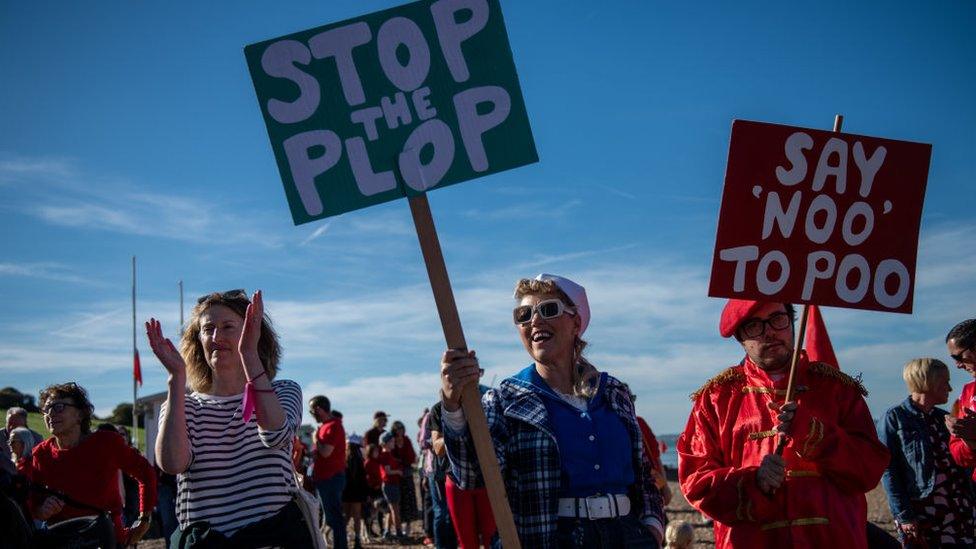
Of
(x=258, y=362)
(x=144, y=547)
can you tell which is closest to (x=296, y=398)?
(x=258, y=362)

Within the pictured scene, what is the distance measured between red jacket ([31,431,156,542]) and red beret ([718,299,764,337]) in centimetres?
401

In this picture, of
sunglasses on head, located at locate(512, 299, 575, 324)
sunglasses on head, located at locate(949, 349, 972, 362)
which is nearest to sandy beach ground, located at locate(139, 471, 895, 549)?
sunglasses on head, located at locate(949, 349, 972, 362)

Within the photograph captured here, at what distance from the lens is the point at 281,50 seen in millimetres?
3957

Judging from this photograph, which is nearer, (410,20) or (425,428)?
(410,20)

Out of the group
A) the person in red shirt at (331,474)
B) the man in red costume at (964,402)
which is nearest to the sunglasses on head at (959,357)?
the man in red costume at (964,402)

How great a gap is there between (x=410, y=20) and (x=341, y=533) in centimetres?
919

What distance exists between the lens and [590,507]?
392cm

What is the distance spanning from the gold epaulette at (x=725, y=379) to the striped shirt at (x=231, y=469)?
2.00 meters

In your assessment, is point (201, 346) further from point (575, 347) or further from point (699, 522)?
point (699, 522)

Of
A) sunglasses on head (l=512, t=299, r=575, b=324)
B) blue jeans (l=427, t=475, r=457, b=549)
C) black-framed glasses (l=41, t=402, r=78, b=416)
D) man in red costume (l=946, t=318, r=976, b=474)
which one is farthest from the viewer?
blue jeans (l=427, t=475, r=457, b=549)

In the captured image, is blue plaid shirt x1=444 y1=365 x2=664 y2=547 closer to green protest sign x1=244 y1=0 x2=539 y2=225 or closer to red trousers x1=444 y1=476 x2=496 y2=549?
green protest sign x1=244 y1=0 x2=539 y2=225

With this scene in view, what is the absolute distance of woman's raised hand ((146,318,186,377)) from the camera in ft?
13.4

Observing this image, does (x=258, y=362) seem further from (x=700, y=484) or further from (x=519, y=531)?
(x=700, y=484)

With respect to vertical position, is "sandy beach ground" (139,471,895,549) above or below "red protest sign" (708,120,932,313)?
below
